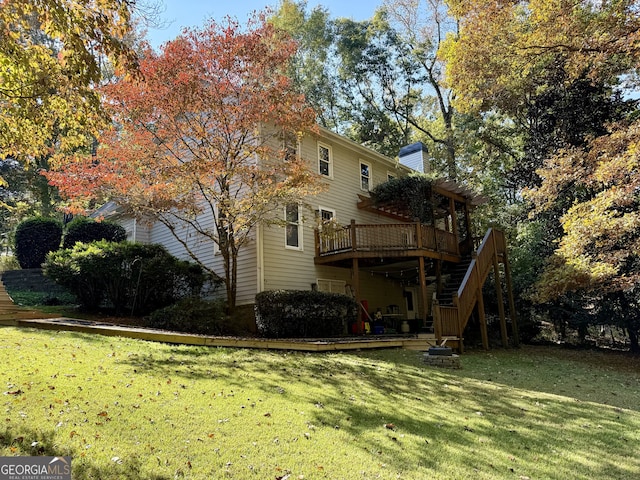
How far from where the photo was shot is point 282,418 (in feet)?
14.9

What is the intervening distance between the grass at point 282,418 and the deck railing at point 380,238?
5983 mm

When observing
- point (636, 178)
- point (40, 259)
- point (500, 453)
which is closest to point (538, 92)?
point (636, 178)

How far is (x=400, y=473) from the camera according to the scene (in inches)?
138

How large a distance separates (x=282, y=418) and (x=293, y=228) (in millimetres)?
9928

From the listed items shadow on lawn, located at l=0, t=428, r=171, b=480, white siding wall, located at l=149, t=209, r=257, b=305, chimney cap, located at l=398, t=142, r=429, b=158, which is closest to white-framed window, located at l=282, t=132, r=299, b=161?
white siding wall, located at l=149, t=209, r=257, b=305

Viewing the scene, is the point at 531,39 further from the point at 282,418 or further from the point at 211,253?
the point at 211,253

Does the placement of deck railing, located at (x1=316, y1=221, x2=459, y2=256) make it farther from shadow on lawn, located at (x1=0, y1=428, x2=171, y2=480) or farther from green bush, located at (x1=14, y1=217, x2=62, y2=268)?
green bush, located at (x1=14, y1=217, x2=62, y2=268)

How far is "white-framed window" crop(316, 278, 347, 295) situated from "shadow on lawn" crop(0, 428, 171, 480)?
11.1 meters

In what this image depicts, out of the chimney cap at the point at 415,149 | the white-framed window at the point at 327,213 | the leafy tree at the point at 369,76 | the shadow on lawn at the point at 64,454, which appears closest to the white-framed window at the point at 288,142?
the white-framed window at the point at 327,213

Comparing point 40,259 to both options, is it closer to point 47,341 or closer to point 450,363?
point 47,341

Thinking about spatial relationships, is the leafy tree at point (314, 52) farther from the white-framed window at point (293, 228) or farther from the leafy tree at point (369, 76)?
the white-framed window at point (293, 228)

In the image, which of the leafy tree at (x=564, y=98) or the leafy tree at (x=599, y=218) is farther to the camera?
the leafy tree at (x=564, y=98)

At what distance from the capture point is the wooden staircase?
11.2 metres

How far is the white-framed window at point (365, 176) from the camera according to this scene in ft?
57.5
